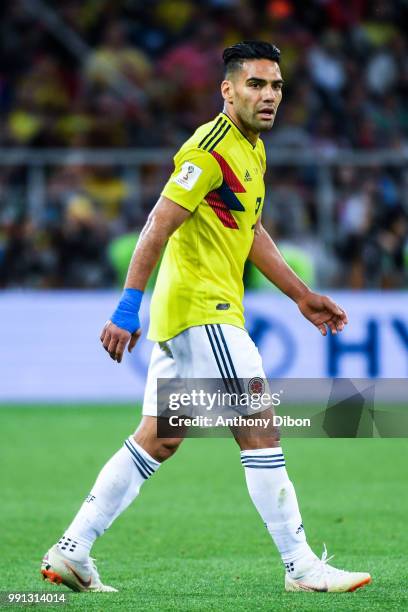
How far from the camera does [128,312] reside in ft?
16.4

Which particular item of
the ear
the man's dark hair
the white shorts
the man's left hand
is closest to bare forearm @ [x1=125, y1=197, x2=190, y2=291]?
the white shorts

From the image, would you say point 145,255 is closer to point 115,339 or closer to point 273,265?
point 115,339

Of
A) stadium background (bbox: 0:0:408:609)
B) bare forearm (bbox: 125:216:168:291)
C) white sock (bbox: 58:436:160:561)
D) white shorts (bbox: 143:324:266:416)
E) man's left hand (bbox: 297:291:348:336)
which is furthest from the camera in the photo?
stadium background (bbox: 0:0:408:609)

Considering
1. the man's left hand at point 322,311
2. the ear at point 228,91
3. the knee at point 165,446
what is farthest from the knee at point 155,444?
the ear at point 228,91

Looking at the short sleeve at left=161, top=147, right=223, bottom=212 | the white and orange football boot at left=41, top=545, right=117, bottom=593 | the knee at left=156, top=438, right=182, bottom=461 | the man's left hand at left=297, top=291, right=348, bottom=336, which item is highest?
the short sleeve at left=161, top=147, right=223, bottom=212

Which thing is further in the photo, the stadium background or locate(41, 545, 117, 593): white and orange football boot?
the stadium background

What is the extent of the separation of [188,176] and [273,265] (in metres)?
0.77

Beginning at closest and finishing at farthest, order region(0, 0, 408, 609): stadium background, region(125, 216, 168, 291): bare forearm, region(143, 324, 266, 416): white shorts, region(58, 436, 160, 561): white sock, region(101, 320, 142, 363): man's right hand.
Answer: region(101, 320, 142, 363): man's right hand < region(125, 216, 168, 291): bare forearm < region(143, 324, 266, 416): white shorts < region(58, 436, 160, 561): white sock < region(0, 0, 408, 609): stadium background

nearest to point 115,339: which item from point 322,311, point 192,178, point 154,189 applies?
point 192,178

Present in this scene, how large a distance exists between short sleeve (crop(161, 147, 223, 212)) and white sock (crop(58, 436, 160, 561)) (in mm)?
1048

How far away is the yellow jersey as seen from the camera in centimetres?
526

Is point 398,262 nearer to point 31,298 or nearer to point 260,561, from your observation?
point 31,298

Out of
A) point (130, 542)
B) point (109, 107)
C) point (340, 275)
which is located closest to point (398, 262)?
point (340, 275)

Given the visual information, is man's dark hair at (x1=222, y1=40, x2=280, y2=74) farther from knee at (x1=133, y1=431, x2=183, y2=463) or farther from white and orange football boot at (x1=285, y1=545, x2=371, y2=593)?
white and orange football boot at (x1=285, y1=545, x2=371, y2=593)
